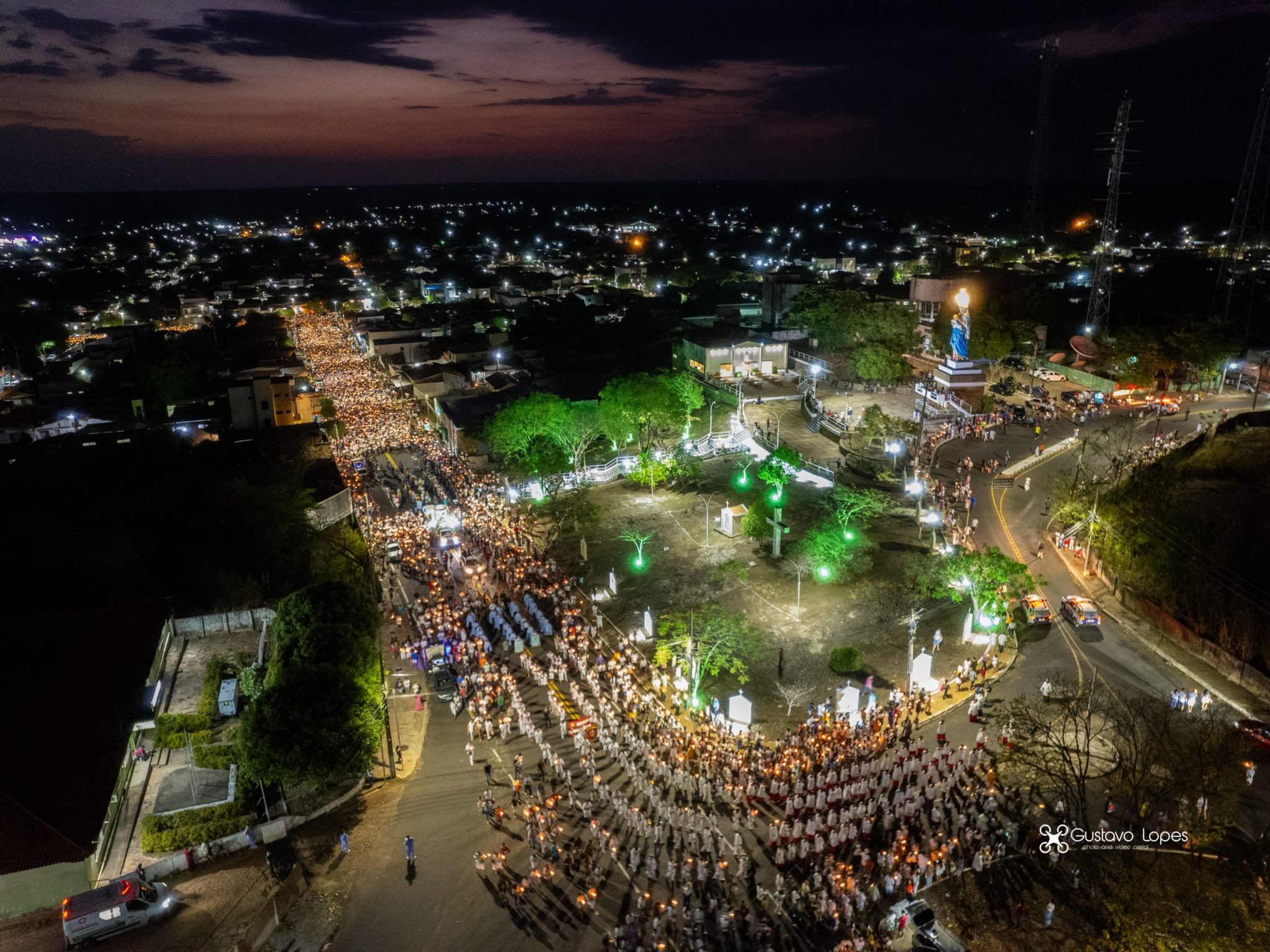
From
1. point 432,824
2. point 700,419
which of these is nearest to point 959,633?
point 432,824

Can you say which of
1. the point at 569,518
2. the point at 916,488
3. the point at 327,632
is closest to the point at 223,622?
the point at 327,632

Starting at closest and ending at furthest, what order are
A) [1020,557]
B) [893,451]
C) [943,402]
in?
[1020,557]
[893,451]
[943,402]

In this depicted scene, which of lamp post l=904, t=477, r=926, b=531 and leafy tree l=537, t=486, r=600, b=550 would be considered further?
leafy tree l=537, t=486, r=600, b=550

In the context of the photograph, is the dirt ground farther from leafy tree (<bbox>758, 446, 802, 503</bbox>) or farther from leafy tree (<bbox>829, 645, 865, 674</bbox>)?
leafy tree (<bbox>758, 446, 802, 503</bbox>)

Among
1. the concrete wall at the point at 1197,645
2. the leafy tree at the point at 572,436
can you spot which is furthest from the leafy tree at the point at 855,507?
the leafy tree at the point at 572,436

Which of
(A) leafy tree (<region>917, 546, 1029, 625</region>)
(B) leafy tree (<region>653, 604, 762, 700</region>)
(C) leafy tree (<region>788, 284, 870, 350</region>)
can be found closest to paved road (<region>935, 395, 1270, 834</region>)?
(A) leafy tree (<region>917, 546, 1029, 625</region>)

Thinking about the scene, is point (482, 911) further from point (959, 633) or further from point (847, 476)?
point (847, 476)

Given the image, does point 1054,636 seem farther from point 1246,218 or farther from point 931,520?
point 1246,218
